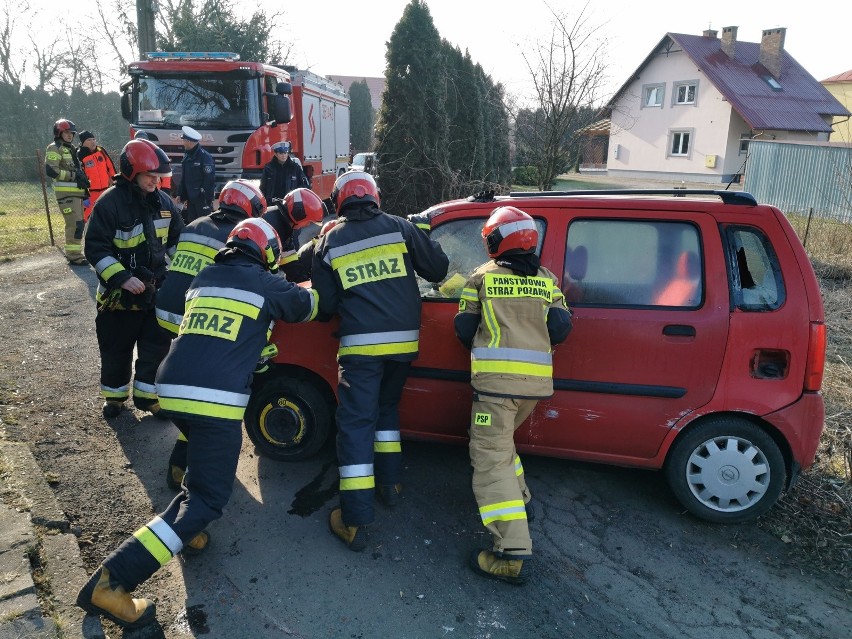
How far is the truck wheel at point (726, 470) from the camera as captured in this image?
3.47 metres

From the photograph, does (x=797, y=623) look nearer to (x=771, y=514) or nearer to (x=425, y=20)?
(x=771, y=514)

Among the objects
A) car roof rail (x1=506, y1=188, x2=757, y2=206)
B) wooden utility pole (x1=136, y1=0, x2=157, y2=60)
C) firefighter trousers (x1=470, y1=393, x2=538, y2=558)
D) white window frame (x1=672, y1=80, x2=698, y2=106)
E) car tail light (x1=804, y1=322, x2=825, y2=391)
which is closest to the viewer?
firefighter trousers (x1=470, y1=393, x2=538, y2=558)

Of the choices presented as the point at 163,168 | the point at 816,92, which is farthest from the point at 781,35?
the point at 163,168

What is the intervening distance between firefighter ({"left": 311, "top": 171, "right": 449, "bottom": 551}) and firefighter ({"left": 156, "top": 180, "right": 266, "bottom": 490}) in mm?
752

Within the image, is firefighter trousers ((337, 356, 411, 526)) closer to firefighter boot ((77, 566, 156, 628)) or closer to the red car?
the red car

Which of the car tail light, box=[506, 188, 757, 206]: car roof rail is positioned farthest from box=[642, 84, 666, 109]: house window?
the car tail light

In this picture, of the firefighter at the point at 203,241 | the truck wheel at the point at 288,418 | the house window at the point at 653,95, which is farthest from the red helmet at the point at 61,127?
the house window at the point at 653,95

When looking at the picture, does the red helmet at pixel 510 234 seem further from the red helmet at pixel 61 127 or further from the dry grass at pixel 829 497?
the red helmet at pixel 61 127

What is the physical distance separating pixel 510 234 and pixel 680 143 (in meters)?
37.1

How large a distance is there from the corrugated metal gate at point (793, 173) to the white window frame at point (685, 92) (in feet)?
60.4

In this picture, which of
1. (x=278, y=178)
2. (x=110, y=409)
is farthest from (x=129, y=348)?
(x=278, y=178)

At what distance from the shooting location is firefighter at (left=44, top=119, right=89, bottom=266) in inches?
368

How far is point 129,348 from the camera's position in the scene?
15.6 feet

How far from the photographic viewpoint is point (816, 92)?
35.9 metres
